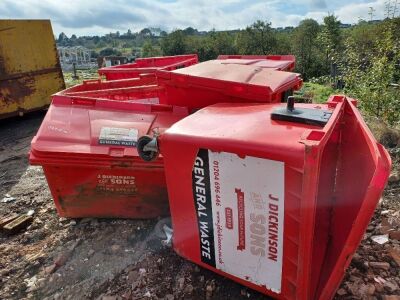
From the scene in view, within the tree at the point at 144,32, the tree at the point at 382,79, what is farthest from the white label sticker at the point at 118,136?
the tree at the point at 144,32

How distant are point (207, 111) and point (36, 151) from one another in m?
1.32

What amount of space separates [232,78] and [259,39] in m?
34.5

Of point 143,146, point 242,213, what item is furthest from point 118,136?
point 242,213

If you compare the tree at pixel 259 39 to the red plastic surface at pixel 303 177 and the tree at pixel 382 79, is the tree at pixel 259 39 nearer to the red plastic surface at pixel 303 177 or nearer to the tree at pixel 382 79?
the tree at pixel 382 79

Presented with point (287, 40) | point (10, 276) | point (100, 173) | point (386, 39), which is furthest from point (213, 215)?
point (287, 40)

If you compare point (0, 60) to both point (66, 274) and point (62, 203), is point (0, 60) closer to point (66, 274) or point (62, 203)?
point (62, 203)

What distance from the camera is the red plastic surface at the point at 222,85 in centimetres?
235

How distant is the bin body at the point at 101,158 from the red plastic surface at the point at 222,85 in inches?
6.3

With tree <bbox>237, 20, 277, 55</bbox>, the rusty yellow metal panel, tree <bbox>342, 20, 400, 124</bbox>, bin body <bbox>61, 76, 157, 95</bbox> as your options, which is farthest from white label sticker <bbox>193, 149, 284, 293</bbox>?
tree <bbox>237, 20, 277, 55</bbox>

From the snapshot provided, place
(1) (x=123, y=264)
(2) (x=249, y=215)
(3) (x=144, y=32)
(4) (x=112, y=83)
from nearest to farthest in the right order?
(2) (x=249, y=215), (1) (x=123, y=264), (4) (x=112, y=83), (3) (x=144, y=32)

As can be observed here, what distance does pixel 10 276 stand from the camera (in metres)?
2.41

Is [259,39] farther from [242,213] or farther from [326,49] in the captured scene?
[242,213]

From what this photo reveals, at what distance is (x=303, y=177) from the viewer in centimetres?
144

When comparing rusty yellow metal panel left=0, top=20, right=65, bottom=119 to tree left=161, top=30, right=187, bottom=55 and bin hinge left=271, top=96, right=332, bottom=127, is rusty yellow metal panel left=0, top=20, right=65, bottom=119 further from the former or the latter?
tree left=161, top=30, right=187, bottom=55
